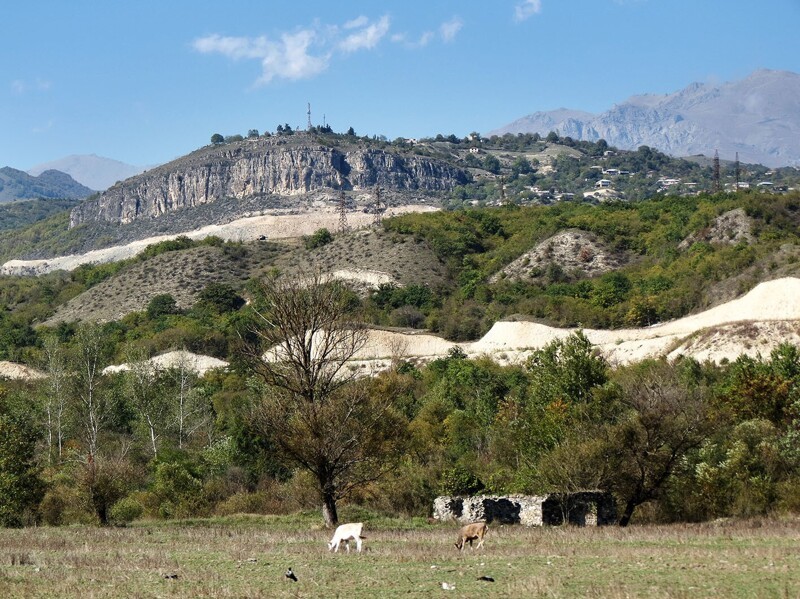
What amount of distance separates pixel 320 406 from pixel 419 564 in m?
12.0

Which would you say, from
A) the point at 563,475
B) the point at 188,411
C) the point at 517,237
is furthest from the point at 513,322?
the point at 563,475

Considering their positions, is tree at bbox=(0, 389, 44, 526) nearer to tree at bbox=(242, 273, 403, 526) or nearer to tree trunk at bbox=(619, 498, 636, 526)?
tree at bbox=(242, 273, 403, 526)

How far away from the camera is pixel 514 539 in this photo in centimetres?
2441

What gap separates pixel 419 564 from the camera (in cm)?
1998

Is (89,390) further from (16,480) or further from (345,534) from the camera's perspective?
(345,534)

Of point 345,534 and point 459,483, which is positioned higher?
point 459,483

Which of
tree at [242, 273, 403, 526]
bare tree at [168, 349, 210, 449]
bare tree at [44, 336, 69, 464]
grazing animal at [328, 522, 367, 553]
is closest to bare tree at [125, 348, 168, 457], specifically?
bare tree at [168, 349, 210, 449]

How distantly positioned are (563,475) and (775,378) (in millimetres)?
21238

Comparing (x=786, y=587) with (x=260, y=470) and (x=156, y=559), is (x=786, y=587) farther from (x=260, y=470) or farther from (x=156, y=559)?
(x=260, y=470)

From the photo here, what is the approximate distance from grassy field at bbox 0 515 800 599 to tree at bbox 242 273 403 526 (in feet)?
13.1

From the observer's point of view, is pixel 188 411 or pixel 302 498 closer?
pixel 302 498

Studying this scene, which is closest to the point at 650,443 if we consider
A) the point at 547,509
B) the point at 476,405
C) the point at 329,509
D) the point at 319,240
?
the point at 547,509

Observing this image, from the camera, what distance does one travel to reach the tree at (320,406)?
3145 cm

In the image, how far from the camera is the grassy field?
1673cm
